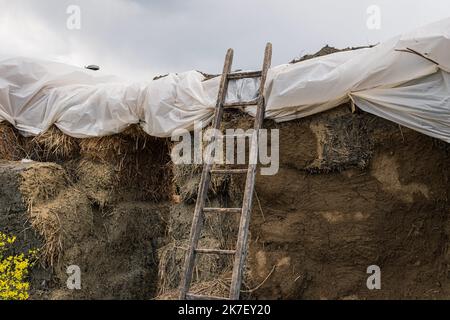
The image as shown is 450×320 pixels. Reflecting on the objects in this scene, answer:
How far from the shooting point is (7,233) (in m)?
6.53

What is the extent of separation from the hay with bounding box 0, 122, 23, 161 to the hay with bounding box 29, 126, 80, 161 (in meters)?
0.25

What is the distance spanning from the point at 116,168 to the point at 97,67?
2.02 m

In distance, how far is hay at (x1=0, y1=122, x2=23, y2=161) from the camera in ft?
24.1

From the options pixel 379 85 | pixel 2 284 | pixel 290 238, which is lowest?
pixel 2 284

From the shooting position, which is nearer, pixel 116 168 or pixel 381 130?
pixel 381 130

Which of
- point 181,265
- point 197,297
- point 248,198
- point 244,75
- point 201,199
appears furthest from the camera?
point 181,265

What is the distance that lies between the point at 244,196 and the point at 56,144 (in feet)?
11.1

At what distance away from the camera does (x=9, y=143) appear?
7.41 m

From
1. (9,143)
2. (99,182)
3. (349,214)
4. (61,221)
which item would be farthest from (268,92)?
(9,143)

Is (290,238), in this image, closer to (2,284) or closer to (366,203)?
(366,203)

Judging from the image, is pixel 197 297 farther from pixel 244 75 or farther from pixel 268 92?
pixel 244 75

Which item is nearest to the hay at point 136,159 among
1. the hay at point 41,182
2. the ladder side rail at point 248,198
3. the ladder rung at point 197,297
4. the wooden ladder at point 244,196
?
the hay at point 41,182

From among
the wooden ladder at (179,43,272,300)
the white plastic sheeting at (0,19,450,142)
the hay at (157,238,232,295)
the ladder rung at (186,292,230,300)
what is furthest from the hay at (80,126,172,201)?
the ladder rung at (186,292,230,300)

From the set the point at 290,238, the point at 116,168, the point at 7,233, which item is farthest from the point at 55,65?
the point at 290,238
